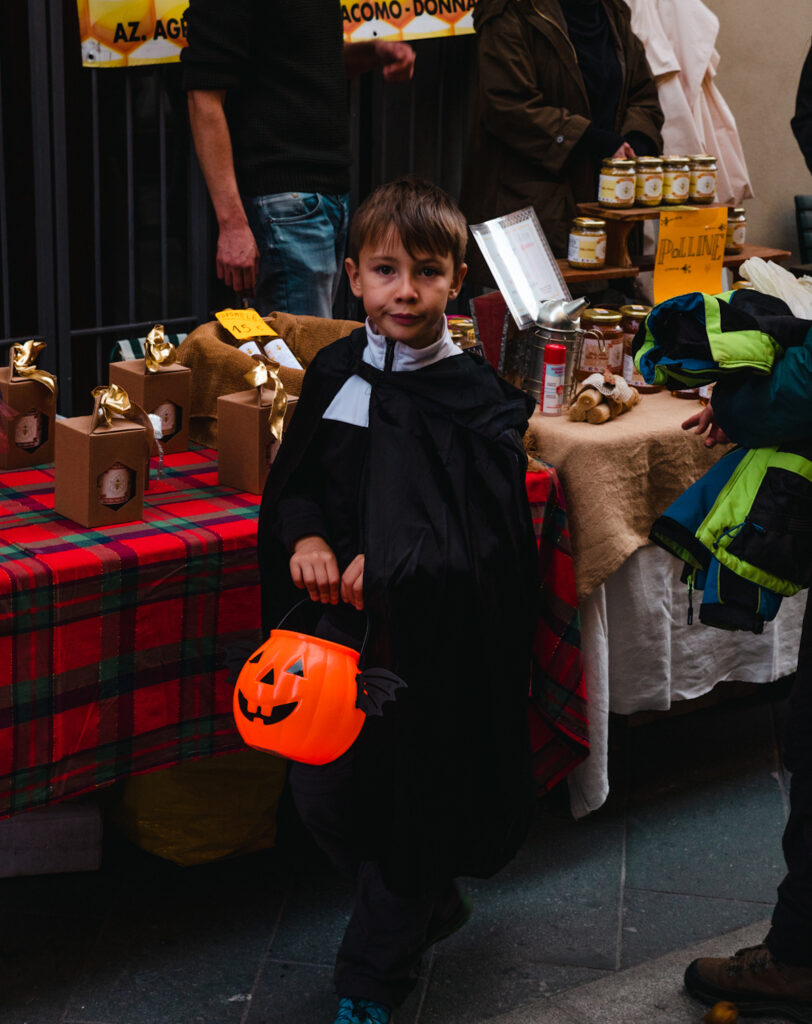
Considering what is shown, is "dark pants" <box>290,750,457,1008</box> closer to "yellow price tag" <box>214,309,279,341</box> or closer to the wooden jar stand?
"yellow price tag" <box>214,309,279,341</box>

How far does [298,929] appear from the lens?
244 centimetres

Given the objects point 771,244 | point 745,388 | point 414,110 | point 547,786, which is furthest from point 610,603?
point 771,244

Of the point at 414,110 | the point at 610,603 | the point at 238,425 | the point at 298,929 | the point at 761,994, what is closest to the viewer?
the point at 761,994

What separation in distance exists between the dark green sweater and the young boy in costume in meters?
A: 1.40

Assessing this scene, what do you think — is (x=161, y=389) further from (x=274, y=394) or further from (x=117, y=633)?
(x=117, y=633)

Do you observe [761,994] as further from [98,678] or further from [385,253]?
[385,253]

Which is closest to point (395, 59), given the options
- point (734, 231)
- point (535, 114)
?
point (535, 114)

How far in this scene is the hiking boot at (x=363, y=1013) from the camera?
2.04m

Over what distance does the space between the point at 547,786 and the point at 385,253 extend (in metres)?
1.22

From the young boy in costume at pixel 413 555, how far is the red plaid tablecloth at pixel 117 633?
7.0 inches

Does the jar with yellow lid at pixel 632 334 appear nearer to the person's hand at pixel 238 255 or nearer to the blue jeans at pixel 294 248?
the blue jeans at pixel 294 248

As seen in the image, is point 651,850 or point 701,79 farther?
point 701,79

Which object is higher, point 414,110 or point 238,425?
point 414,110

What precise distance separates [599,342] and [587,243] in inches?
15.8
